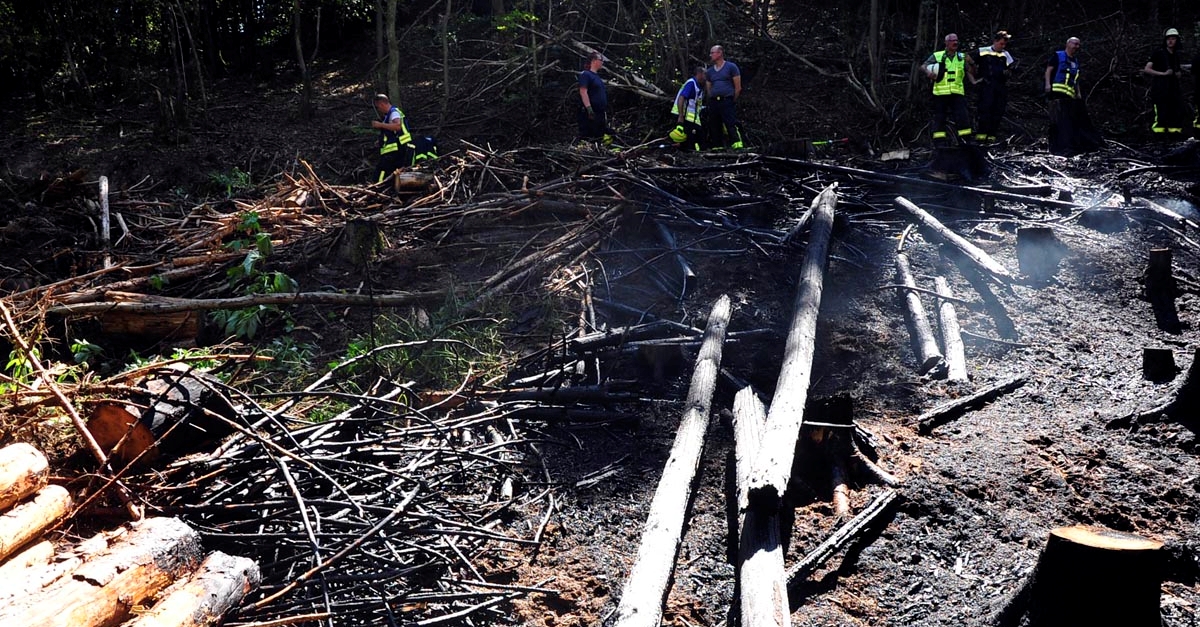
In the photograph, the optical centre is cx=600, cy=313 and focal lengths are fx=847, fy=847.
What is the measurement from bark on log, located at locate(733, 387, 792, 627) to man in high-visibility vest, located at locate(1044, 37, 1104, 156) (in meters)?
10.7

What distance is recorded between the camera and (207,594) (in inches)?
130

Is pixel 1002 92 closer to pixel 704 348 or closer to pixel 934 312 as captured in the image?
pixel 934 312

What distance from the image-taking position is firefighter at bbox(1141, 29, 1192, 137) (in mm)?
12844

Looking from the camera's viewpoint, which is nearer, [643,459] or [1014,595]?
[1014,595]

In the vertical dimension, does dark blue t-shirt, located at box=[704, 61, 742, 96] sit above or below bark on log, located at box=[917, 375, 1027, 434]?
above

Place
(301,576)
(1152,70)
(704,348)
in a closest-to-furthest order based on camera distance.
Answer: (301,576) → (704,348) → (1152,70)

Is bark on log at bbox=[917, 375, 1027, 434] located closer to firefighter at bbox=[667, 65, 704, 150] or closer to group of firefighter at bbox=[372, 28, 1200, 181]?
group of firefighter at bbox=[372, 28, 1200, 181]

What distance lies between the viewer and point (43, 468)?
3484 millimetres

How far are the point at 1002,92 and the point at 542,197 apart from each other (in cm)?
830

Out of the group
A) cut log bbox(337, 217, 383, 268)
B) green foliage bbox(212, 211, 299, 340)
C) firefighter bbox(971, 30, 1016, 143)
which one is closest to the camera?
green foliage bbox(212, 211, 299, 340)

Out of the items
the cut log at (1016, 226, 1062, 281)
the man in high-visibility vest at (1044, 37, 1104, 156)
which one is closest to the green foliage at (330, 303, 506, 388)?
the cut log at (1016, 226, 1062, 281)

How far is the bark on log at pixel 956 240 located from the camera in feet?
23.8

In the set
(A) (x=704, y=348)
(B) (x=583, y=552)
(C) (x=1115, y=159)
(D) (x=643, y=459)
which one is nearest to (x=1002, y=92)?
(C) (x=1115, y=159)

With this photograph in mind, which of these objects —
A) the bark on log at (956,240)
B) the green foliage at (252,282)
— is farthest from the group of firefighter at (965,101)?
the green foliage at (252,282)
